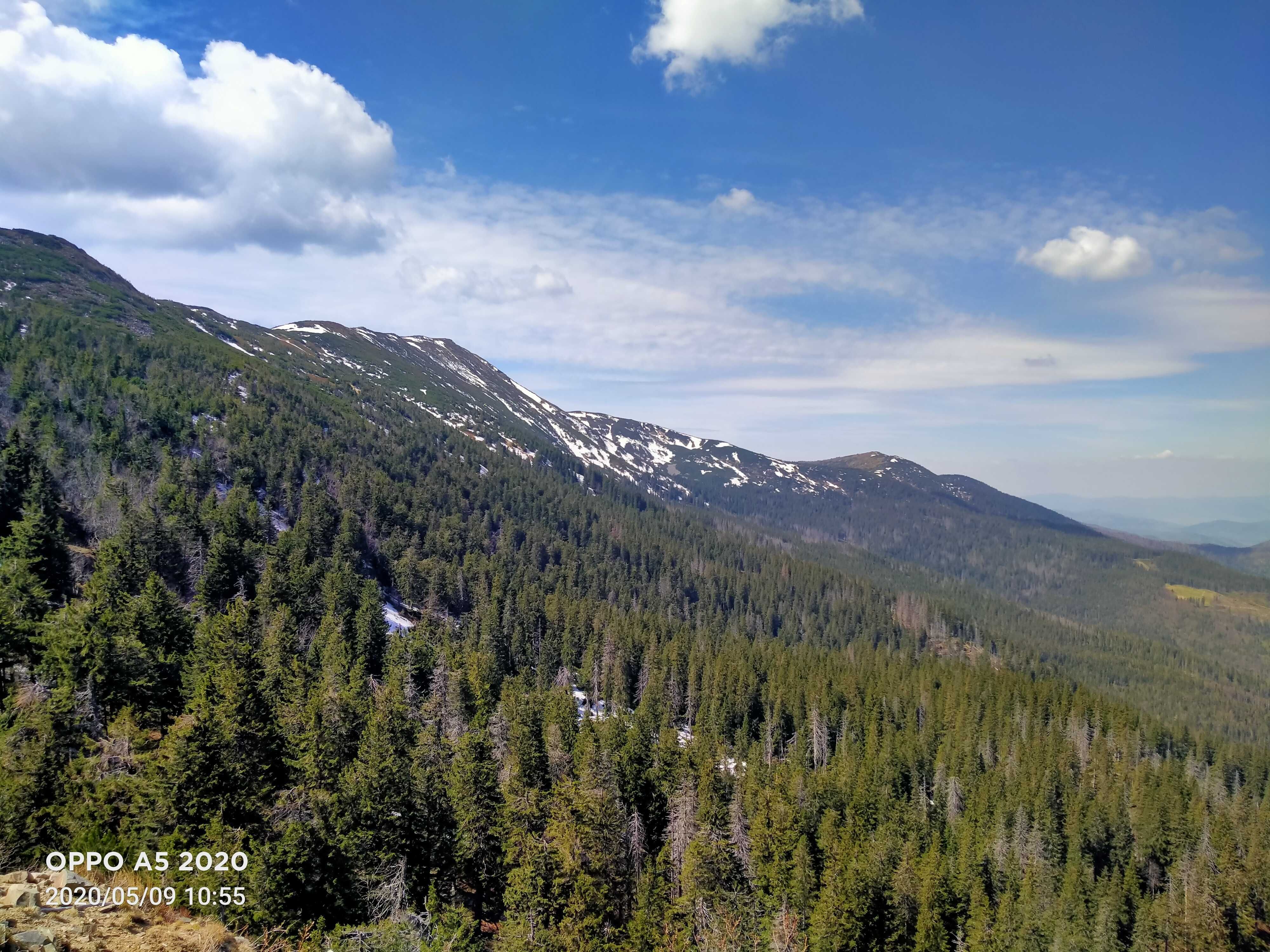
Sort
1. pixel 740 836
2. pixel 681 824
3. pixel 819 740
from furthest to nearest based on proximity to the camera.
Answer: pixel 819 740, pixel 740 836, pixel 681 824

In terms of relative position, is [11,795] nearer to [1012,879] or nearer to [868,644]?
[1012,879]

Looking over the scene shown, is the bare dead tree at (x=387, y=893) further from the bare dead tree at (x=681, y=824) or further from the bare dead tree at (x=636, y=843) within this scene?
the bare dead tree at (x=681, y=824)

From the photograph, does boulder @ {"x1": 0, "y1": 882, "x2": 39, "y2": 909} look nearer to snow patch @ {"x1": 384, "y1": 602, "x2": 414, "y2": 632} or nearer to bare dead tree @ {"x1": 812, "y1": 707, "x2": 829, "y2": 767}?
snow patch @ {"x1": 384, "y1": 602, "x2": 414, "y2": 632}

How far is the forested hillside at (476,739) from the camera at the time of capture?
87.4ft

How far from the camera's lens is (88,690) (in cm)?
3269

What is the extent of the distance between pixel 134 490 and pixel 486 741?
72106 mm

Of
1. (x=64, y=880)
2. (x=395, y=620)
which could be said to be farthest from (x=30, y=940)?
(x=395, y=620)

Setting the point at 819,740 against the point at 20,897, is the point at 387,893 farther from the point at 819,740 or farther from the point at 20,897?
the point at 819,740

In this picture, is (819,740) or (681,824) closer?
(681,824)

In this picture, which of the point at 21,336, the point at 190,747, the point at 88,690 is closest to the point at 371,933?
the point at 190,747

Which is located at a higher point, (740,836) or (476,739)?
(476,739)

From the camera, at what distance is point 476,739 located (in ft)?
121

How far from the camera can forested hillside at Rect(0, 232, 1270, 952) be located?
87.4 ft

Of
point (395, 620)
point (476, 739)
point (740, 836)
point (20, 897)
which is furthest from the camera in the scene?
point (395, 620)
